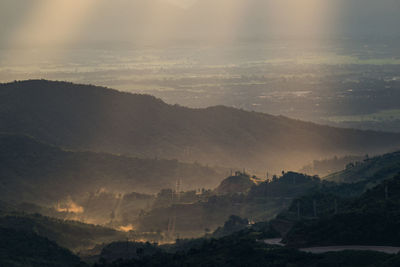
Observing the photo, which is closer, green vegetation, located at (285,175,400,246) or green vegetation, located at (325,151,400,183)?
green vegetation, located at (285,175,400,246)

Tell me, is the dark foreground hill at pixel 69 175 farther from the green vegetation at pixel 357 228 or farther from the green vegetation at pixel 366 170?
the green vegetation at pixel 357 228

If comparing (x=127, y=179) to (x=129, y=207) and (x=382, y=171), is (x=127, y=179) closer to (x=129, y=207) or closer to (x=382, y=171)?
(x=129, y=207)

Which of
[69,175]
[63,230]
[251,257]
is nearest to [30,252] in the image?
[63,230]

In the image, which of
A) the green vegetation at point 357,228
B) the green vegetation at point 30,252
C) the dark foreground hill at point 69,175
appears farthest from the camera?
the dark foreground hill at point 69,175

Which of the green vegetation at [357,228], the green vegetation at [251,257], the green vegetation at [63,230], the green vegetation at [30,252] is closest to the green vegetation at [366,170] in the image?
the green vegetation at [63,230]

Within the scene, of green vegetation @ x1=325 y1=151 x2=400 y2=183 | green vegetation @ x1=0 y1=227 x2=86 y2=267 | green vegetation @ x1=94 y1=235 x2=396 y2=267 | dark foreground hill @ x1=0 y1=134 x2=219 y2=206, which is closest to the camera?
green vegetation @ x1=94 y1=235 x2=396 y2=267

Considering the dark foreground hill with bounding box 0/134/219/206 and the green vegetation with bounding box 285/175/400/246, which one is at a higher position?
the dark foreground hill with bounding box 0/134/219/206

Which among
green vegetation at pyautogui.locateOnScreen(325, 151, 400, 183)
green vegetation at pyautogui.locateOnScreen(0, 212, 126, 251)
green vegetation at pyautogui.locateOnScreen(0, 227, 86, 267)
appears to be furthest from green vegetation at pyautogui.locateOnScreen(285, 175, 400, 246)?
green vegetation at pyautogui.locateOnScreen(325, 151, 400, 183)

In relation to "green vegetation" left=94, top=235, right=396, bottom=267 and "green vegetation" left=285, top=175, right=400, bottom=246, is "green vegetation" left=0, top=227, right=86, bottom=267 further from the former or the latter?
"green vegetation" left=285, top=175, right=400, bottom=246
